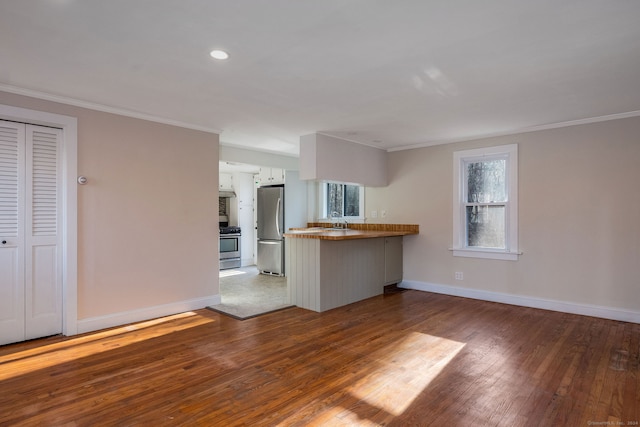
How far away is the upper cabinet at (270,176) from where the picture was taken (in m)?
7.08

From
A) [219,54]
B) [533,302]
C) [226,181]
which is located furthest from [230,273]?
[219,54]

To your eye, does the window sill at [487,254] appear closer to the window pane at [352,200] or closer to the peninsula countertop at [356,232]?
the peninsula countertop at [356,232]

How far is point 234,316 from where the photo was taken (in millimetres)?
4176

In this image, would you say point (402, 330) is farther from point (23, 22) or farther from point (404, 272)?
point (23, 22)

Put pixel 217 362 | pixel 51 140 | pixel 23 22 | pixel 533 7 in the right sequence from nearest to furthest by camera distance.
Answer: pixel 533 7, pixel 23 22, pixel 217 362, pixel 51 140

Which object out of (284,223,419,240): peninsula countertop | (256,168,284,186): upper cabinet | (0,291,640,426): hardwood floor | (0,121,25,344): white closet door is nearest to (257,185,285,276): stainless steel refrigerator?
(256,168,284,186): upper cabinet

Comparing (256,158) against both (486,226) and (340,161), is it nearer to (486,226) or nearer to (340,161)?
(340,161)

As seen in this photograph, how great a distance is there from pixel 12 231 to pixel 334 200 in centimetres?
495

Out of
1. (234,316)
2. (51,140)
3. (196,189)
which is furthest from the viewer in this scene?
(196,189)

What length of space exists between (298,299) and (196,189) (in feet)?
6.29

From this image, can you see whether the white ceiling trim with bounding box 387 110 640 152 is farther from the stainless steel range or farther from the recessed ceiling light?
the stainless steel range

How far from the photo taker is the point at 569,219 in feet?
14.4

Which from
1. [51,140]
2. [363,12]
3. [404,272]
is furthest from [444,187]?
[51,140]

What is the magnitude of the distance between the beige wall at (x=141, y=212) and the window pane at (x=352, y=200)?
2785 millimetres
